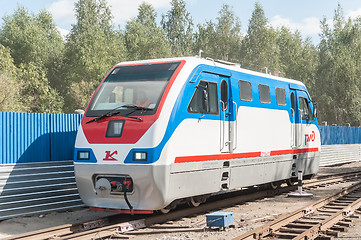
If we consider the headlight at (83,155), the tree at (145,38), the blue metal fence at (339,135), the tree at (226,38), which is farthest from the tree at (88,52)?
the headlight at (83,155)

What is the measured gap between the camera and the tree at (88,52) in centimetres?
4672

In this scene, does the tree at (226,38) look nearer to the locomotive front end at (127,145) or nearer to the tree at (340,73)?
the tree at (340,73)

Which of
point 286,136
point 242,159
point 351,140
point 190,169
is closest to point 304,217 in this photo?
point 242,159

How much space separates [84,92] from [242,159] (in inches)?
1486

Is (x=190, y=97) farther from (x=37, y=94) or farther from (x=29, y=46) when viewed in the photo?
(x=29, y=46)

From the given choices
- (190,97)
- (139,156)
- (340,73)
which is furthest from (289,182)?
(340,73)

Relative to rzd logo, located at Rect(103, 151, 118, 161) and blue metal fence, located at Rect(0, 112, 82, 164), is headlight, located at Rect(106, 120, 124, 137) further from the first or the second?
blue metal fence, located at Rect(0, 112, 82, 164)

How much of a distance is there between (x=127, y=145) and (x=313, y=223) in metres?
4.06

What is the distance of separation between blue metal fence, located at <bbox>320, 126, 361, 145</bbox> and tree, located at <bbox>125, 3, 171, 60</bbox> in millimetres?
27031

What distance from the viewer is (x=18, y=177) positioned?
33.3ft

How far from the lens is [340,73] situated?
55.4 meters

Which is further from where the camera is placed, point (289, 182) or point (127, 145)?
point (289, 182)

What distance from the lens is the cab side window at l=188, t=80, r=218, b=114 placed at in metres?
9.70

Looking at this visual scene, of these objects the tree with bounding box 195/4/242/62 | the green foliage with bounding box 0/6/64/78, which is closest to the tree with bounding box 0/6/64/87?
the green foliage with bounding box 0/6/64/78
